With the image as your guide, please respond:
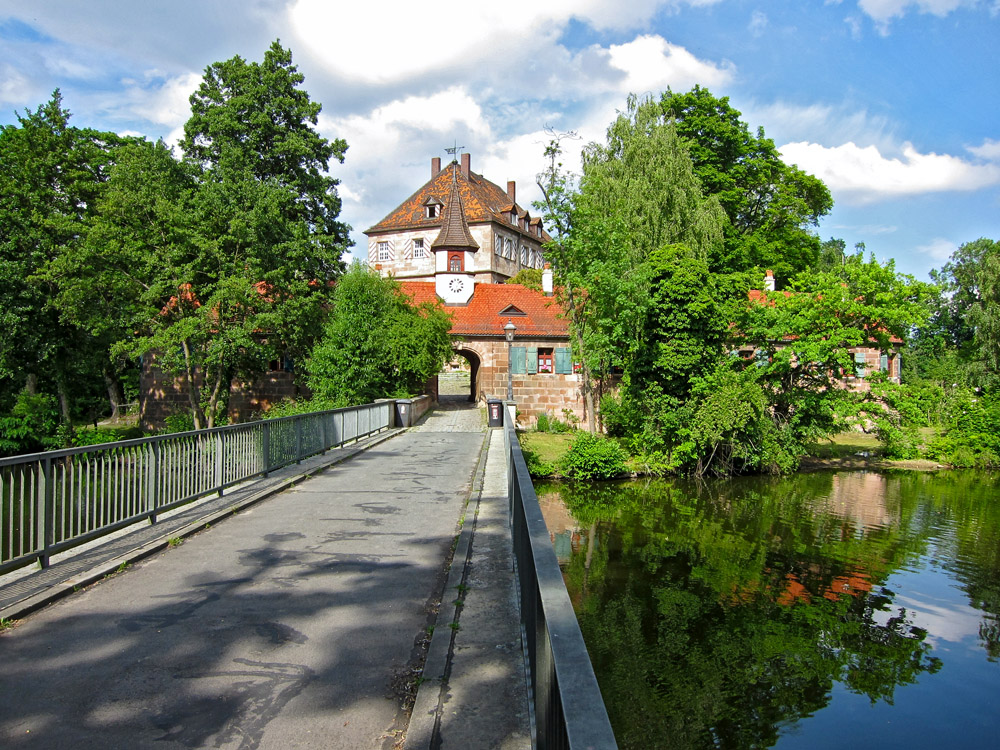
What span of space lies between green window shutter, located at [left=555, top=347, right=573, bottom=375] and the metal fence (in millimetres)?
21266

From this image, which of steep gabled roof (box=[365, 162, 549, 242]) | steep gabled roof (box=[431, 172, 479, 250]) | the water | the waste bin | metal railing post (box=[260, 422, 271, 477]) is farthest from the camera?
steep gabled roof (box=[365, 162, 549, 242])

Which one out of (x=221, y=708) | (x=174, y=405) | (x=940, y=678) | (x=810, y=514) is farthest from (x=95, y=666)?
(x=174, y=405)

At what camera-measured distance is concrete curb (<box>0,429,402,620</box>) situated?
5.00m

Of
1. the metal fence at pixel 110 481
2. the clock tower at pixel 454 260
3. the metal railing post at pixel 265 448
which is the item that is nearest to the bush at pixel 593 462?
the clock tower at pixel 454 260

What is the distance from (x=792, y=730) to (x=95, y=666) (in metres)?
7.36

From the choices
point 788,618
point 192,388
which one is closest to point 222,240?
point 192,388

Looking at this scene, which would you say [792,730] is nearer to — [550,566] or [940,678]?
[940,678]

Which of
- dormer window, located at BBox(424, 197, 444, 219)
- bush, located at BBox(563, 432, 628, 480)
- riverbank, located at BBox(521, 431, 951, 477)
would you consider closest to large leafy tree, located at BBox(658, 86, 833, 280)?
riverbank, located at BBox(521, 431, 951, 477)

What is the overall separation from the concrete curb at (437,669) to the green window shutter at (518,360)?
82.5 ft

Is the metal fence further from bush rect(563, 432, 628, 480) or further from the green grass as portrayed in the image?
the green grass

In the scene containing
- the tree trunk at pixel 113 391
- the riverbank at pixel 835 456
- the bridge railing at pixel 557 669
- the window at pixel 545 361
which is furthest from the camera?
the tree trunk at pixel 113 391

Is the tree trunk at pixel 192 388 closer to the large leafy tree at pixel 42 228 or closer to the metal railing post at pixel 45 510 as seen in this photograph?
the large leafy tree at pixel 42 228

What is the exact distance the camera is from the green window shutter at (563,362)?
1264 inches

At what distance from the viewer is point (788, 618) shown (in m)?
11.3
